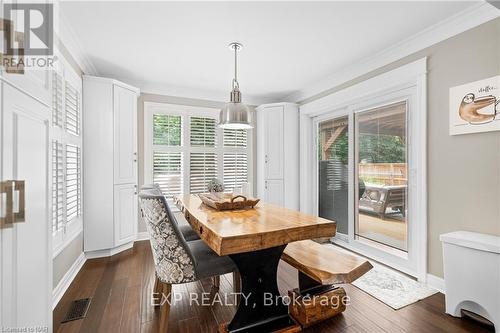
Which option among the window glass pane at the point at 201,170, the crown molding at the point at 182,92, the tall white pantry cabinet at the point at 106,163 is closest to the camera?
the tall white pantry cabinet at the point at 106,163

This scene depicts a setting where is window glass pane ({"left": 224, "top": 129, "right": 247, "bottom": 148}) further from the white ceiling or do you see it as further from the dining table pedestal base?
the dining table pedestal base

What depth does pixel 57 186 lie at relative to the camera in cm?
233

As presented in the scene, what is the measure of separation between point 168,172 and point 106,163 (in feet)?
3.47

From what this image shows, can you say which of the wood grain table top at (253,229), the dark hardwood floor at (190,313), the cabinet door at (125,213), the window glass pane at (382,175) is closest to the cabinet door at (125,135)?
the cabinet door at (125,213)

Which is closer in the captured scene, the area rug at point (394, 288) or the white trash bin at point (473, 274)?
the white trash bin at point (473, 274)

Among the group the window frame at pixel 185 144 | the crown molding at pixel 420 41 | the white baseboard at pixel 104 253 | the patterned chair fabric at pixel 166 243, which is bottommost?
the white baseboard at pixel 104 253

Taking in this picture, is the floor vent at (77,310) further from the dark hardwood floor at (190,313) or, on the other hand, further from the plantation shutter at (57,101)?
the plantation shutter at (57,101)

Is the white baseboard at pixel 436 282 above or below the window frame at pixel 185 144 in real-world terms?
below

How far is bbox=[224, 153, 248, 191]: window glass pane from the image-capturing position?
15.1ft

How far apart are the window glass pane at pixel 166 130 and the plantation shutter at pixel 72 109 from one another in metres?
1.22

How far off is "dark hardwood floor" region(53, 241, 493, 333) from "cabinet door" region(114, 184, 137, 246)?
793mm

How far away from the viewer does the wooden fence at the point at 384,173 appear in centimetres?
289

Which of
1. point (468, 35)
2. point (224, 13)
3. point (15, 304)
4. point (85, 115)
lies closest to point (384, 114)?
point (468, 35)

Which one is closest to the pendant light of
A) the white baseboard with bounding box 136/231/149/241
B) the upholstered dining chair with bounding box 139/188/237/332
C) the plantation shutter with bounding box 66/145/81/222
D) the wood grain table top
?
the wood grain table top
